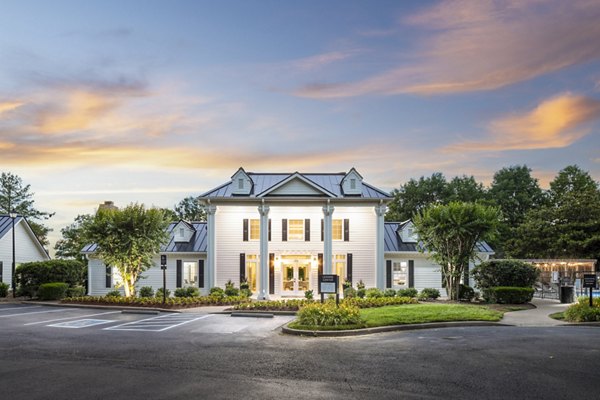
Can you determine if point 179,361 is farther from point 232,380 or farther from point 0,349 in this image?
point 0,349

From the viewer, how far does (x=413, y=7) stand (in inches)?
789

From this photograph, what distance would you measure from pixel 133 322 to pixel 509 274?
1877 centimetres

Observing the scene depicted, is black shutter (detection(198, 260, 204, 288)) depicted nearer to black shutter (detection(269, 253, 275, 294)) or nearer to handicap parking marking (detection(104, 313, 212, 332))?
black shutter (detection(269, 253, 275, 294))

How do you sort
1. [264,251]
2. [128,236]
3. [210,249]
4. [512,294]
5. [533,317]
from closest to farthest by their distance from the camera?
[533,317], [512,294], [128,236], [264,251], [210,249]

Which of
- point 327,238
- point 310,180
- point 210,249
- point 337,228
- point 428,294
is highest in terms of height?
point 310,180

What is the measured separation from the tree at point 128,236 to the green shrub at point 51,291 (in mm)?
3510

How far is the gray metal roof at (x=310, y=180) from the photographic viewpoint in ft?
117

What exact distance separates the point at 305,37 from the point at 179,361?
15737 millimetres

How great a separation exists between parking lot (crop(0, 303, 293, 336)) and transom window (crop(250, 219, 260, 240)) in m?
12.0

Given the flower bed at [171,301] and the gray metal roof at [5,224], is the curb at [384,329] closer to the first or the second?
the flower bed at [171,301]

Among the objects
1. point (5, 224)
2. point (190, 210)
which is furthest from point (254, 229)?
point (190, 210)

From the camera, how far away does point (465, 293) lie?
29.2 m

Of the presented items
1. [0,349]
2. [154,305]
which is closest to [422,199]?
[154,305]

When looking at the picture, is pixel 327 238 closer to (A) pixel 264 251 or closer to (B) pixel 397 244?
(A) pixel 264 251
